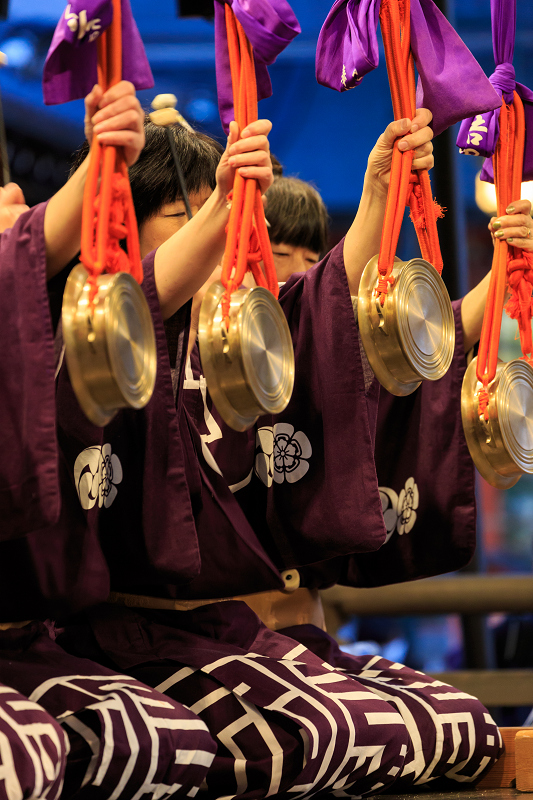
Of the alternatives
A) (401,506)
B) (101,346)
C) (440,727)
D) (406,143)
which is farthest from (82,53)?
(440,727)

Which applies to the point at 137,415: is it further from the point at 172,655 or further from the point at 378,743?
the point at 378,743

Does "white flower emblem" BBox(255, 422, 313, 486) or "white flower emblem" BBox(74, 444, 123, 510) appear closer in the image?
"white flower emblem" BBox(74, 444, 123, 510)

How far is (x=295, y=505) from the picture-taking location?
1.61 meters

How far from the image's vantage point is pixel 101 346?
107 centimetres

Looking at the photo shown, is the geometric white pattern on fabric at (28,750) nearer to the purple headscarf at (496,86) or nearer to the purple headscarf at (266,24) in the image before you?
the purple headscarf at (266,24)

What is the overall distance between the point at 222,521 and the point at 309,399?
240 mm

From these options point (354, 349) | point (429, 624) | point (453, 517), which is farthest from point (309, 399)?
point (429, 624)

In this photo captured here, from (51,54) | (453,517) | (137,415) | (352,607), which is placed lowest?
(352,607)

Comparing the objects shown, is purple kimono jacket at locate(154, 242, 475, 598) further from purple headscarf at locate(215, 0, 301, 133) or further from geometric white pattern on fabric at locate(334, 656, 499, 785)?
purple headscarf at locate(215, 0, 301, 133)

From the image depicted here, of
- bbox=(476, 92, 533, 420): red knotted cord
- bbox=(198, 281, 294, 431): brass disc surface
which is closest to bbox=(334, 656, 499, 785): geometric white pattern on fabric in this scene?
bbox=(476, 92, 533, 420): red knotted cord

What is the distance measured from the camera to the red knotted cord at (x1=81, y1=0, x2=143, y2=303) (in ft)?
3.64

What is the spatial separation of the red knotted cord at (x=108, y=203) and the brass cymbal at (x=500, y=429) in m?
0.66

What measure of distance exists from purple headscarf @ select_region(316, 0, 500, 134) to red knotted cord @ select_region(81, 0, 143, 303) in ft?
1.25

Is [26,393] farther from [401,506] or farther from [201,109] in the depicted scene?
[201,109]
